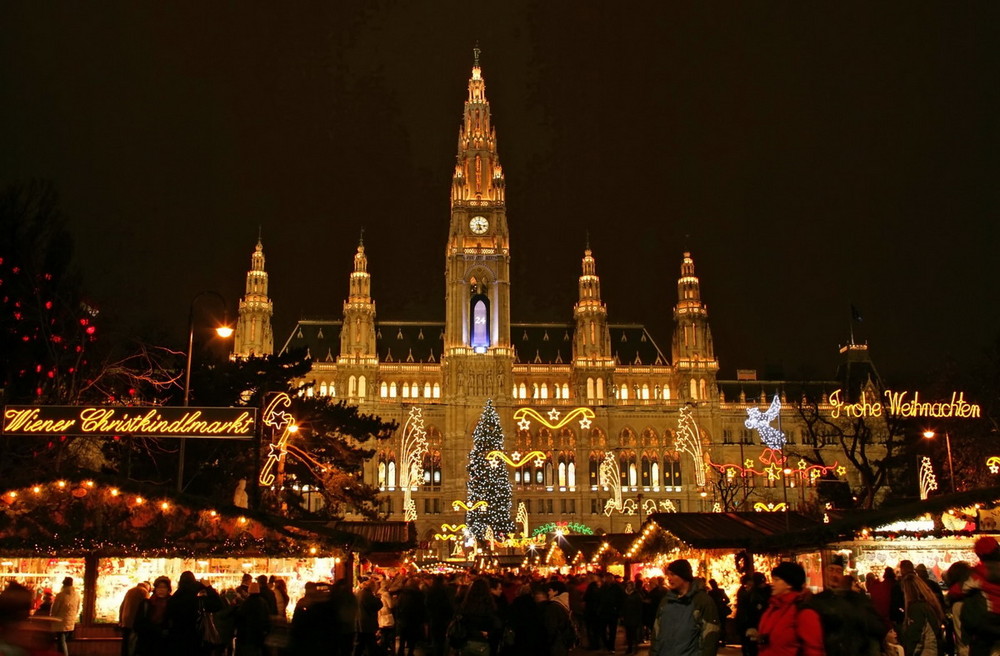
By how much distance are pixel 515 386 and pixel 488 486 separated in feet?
69.3

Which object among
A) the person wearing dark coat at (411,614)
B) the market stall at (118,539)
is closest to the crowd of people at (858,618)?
the person wearing dark coat at (411,614)

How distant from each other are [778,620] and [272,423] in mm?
17749

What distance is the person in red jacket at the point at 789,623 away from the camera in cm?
687

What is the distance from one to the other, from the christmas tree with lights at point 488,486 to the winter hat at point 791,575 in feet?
208

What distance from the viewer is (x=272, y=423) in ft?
76.2

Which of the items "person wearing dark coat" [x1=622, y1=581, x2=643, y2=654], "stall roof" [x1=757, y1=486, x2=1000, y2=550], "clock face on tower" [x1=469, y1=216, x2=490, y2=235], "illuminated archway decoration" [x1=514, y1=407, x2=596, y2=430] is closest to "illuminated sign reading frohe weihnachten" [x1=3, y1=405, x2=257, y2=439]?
"person wearing dark coat" [x1=622, y1=581, x2=643, y2=654]

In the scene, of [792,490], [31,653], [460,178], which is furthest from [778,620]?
[792,490]

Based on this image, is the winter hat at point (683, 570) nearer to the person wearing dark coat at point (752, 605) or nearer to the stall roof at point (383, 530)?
the person wearing dark coat at point (752, 605)

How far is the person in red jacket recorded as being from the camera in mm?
6871

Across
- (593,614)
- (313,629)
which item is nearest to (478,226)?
(593,614)

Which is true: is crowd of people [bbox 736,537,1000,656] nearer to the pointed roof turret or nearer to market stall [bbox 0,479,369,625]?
market stall [bbox 0,479,369,625]

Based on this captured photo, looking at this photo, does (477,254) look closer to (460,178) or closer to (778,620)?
(460,178)

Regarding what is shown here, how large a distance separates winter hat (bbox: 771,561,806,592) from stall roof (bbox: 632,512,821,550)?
510 inches

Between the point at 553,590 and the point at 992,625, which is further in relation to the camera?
the point at 553,590
